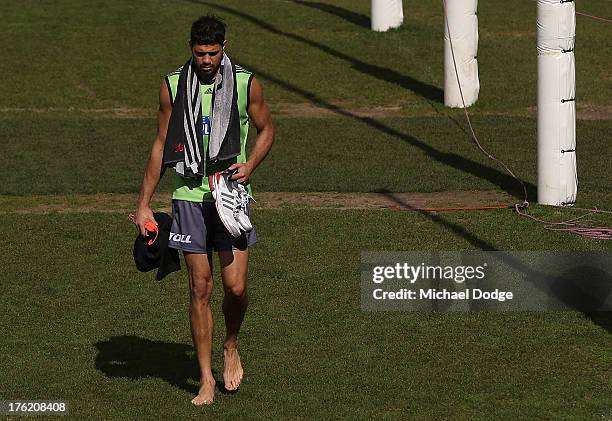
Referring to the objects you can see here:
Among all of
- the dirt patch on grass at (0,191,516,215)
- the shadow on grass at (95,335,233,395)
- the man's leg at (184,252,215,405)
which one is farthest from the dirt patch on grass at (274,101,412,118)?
the man's leg at (184,252,215,405)

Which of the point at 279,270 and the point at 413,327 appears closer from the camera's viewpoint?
the point at 413,327

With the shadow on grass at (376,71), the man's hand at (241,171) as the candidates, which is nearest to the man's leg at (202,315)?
the man's hand at (241,171)

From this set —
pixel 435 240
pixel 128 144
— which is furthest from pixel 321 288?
pixel 128 144

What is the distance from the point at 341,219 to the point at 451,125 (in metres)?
6.26

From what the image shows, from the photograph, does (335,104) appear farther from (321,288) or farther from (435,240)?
(321,288)

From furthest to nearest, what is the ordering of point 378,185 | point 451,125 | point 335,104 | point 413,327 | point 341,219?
point 335,104 → point 451,125 → point 378,185 → point 341,219 → point 413,327

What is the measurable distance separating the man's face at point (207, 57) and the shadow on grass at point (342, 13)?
783 inches

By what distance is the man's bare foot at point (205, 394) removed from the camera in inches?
329

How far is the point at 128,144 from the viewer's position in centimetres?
1852

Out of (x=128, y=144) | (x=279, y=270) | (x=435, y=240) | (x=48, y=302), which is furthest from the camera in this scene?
(x=128, y=144)

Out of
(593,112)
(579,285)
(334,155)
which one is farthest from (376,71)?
(579,285)

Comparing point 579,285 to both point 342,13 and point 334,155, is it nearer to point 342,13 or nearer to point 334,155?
point 334,155

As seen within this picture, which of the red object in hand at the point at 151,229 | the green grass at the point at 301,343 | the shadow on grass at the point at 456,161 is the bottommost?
the shadow on grass at the point at 456,161

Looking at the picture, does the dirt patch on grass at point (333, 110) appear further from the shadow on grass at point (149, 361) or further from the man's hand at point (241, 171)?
the man's hand at point (241, 171)
